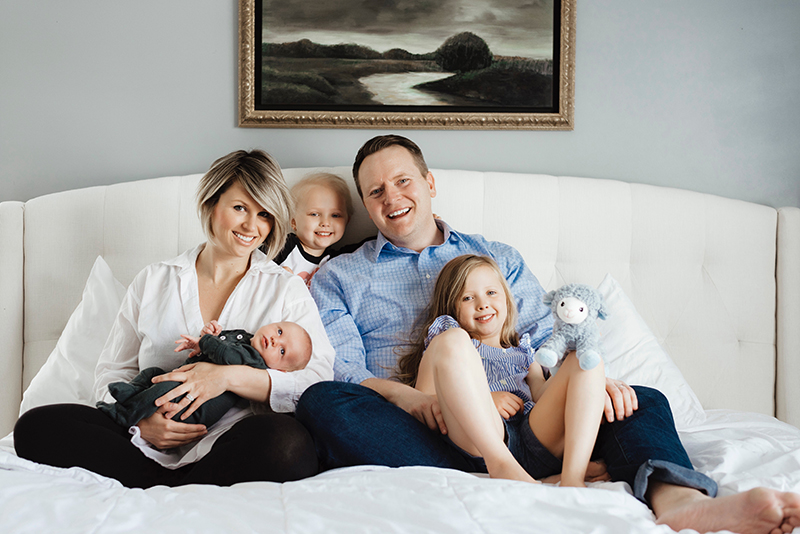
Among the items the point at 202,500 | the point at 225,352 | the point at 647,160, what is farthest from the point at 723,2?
the point at 202,500

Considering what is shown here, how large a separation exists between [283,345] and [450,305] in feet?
1.40

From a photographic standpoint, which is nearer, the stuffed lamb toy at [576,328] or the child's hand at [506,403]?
the stuffed lamb toy at [576,328]

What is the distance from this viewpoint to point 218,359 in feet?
3.91

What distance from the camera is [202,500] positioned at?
80cm

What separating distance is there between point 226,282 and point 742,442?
47.8 inches

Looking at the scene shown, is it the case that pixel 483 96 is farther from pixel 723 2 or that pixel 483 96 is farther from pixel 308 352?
pixel 308 352

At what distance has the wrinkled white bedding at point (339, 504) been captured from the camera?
0.72m

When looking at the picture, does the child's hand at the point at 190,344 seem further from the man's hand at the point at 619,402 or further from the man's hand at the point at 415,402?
the man's hand at the point at 619,402

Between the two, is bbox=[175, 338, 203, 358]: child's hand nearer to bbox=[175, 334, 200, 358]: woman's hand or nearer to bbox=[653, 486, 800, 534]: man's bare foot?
bbox=[175, 334, 200, 358]: woman's hand

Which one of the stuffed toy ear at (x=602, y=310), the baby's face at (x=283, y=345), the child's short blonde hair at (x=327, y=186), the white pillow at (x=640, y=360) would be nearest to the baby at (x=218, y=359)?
the baby's face at (x=283, y=345)

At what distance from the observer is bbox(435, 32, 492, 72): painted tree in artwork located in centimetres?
190

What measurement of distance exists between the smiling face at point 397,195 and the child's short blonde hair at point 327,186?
0.08 meters

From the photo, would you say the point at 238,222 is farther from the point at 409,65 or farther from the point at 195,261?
the point at 409,65

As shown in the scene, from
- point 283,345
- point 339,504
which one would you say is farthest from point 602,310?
point 283,345
